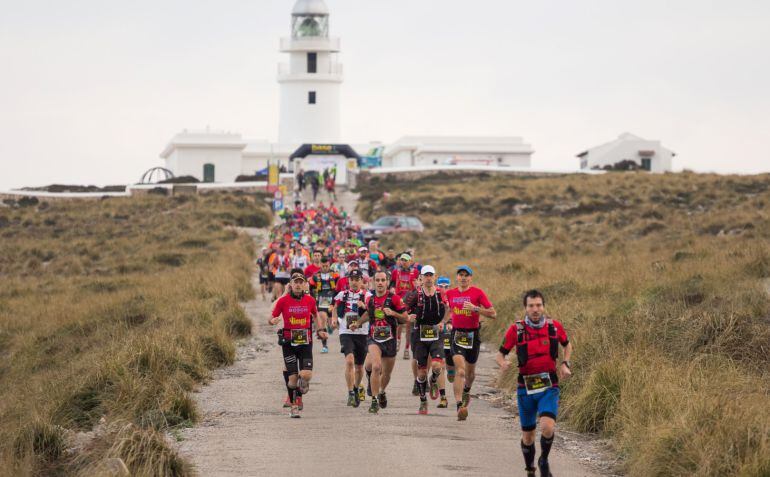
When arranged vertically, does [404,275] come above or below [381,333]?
above

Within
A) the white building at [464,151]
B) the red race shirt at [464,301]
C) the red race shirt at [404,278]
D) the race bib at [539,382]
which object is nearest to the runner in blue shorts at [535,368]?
the race bib at [539,382]

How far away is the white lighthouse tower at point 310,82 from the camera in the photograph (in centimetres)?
8181

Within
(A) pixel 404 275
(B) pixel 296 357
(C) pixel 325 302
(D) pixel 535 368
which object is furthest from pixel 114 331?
(D) pixel 535 368

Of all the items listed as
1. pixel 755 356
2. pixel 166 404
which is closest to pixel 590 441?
pixel 755 356

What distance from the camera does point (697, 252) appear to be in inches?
1216

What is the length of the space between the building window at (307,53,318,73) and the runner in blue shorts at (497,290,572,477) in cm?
7319

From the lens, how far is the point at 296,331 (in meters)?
14.2

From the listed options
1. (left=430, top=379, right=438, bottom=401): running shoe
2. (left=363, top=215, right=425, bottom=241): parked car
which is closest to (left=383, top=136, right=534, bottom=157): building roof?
(left=363, top=215, right=425, bottom=241): parked car

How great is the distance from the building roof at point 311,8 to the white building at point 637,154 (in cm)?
2342

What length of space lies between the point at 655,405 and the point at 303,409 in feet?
15.5

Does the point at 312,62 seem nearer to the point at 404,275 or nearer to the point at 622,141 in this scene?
the point at 622,141

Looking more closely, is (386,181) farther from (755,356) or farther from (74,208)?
(755,356)

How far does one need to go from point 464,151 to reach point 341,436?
75684mm

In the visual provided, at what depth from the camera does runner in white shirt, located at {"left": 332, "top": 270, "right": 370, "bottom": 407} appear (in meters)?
15.0
